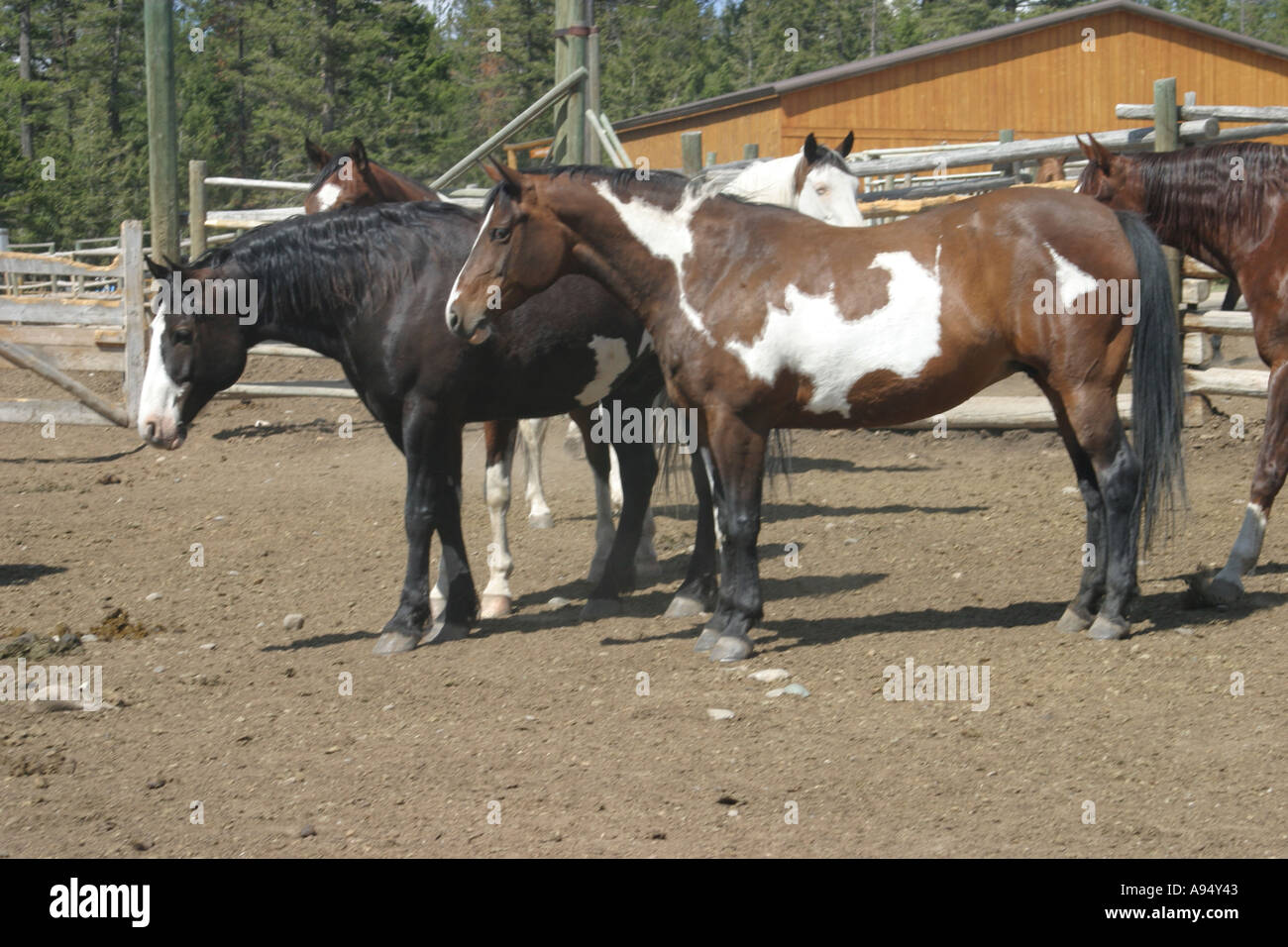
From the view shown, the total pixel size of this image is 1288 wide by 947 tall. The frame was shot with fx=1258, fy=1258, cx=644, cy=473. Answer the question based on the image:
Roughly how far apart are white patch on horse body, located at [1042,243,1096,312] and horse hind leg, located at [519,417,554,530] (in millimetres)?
4028

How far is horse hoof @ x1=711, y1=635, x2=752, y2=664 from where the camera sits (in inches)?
204

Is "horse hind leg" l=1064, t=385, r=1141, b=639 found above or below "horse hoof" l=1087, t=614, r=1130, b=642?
above

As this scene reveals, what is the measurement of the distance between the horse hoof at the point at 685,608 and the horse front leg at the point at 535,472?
2264 millimetres

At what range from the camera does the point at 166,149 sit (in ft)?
40.0

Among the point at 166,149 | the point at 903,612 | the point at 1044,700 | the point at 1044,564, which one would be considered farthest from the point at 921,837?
the point at 166,149

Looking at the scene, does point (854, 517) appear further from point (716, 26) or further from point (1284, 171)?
point (716, 26)

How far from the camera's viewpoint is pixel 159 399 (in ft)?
17.9

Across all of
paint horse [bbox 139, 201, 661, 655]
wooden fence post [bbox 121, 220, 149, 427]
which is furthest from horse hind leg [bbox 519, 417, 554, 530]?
wooden fence post [bbox 121, 220, 149, 427]

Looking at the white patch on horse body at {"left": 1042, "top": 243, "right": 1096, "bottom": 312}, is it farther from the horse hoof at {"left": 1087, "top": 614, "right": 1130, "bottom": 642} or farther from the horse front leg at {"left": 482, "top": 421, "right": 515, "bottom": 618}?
the horse front leg at {"left": 482, "top": 421, "right": 515, "bottom": 618}

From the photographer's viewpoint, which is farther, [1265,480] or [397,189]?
[397,189]

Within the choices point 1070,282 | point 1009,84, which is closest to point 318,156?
point 1070,282

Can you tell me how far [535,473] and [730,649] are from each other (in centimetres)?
337
